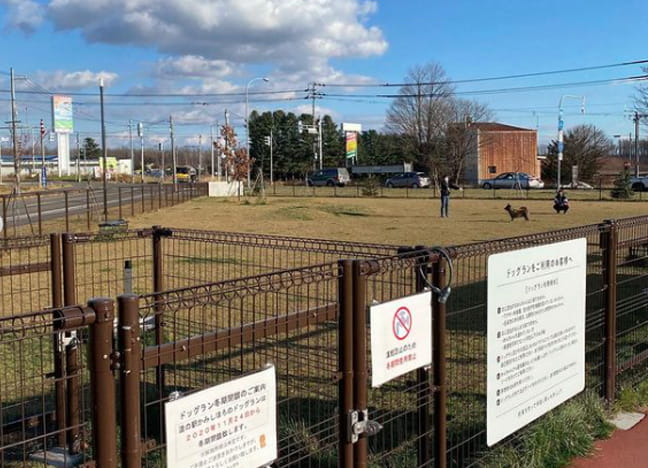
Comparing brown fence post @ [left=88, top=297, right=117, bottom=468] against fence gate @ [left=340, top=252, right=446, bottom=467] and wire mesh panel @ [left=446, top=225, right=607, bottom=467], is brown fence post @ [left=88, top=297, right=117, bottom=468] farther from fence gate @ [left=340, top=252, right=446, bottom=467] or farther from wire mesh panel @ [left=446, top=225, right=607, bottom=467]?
wire mesh panel @ [left=446, top=225, right=607, bottom=467]

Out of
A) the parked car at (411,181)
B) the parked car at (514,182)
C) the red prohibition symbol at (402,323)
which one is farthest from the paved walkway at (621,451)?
→ the parked car at (411,181)

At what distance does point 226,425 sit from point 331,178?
230 ft

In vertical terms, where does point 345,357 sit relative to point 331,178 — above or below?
below

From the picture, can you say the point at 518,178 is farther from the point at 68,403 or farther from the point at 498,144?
the point at 68,403

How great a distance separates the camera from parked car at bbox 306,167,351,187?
71.1 meters

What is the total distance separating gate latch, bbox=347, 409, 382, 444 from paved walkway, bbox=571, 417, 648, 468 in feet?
5.97

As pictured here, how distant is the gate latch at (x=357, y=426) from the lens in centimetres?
306

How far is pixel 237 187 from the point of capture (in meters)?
50.4

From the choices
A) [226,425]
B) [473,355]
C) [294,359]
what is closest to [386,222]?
[473,355]

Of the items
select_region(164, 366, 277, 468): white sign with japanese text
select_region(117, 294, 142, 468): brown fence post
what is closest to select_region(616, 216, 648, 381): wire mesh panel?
select_region(164, 366, 277, 468): white sign with japanese text

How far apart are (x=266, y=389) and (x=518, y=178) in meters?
58.1

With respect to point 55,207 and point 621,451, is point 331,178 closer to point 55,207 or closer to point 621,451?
point 55,207

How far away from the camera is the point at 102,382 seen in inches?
86.7

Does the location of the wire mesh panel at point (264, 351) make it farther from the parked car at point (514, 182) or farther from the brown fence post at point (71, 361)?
the parked car at point (514, 182)
